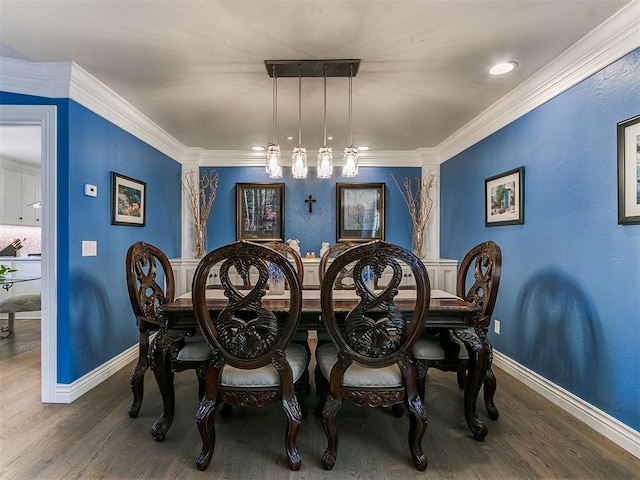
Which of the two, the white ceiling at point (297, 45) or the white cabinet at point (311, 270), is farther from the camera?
the white cabinet at point (311, 270)

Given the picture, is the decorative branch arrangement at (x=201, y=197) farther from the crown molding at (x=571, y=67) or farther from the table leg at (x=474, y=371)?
the table leg at (x=474, y=371)

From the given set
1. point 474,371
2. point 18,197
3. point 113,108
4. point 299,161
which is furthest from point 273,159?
point 18,197

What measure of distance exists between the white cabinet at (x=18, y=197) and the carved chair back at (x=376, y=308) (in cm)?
600

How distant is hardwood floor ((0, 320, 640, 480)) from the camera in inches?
65.2

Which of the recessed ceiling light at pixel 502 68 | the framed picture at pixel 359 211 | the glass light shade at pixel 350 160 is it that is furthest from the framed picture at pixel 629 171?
the framed picture at pixel 359 211

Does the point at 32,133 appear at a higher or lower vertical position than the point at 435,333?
higher

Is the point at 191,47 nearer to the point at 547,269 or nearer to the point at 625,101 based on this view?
the point at 625,101

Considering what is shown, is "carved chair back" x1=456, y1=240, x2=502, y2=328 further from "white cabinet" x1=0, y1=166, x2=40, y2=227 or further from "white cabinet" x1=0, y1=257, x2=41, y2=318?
"white cabinet" x1=0, y1=166, x2=40, y2=227

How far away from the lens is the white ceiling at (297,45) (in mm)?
1762

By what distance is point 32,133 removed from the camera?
388 cm

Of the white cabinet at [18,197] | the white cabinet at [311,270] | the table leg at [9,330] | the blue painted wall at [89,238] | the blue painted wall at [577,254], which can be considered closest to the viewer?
the blue painted wall at [577,254]

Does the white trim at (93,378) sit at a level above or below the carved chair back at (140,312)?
below

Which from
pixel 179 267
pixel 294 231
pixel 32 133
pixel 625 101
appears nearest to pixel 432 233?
pixel 294 231

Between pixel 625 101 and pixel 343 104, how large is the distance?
6.35 feet
